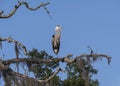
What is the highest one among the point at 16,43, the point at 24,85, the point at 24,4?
the point at 24,4

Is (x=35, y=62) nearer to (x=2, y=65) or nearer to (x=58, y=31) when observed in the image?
(x=2, y=65)

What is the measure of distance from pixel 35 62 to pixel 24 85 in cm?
72

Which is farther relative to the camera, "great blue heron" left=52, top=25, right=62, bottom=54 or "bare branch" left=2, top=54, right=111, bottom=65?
"great blue heron" left=52, top=25, right=62, bottom=54

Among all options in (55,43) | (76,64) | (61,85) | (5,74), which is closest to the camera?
(5,74)

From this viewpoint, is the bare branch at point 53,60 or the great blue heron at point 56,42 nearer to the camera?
the bare branch at point 53,60

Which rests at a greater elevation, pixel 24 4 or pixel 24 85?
pixel 24 4

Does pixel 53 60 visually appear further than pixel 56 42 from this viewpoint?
No

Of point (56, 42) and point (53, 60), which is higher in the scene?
point (56, 42)

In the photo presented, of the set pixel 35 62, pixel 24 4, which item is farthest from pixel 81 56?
pixel 24 4

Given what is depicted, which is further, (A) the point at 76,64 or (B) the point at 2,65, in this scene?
(A) the point at 76,64

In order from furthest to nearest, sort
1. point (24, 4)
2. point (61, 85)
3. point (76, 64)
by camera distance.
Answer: point (61, 85)
point (24, 4)
point (76, 64)

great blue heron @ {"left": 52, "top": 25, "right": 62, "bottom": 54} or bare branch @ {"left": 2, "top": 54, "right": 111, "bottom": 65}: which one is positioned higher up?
great blue heron @ {"left": 52, "top": 25, "right": 62, "bottom": 54}

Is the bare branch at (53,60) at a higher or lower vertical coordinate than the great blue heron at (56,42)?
lower

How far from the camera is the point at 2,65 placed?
12.2 metres
